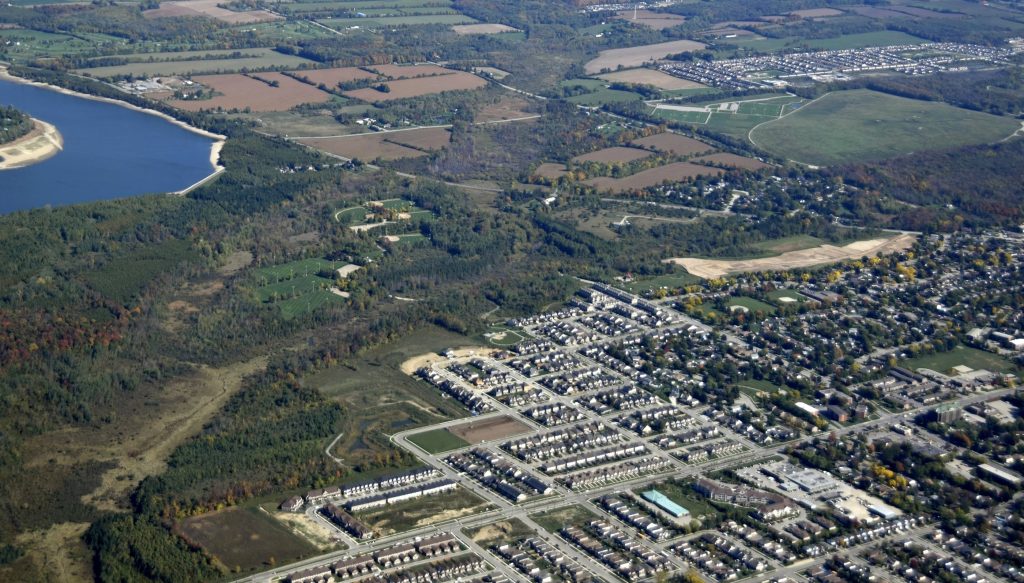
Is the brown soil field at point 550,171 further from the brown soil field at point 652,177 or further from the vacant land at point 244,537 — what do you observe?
the vacant land at point 244,537

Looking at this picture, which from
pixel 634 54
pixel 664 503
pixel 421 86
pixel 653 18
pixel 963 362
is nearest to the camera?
pixel 664 503

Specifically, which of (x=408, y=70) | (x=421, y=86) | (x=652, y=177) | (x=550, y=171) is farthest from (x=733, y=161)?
(x=408, y=70)

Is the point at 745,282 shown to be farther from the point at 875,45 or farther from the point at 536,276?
the point at 875,45

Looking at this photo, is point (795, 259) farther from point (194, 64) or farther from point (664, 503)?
point (194, 64)

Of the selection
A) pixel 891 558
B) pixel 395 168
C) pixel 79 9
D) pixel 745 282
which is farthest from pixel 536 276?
pixel 79 9

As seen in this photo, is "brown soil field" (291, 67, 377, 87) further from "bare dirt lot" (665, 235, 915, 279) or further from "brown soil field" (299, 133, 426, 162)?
"bare dirt lot" (665, 235, 915, 279)

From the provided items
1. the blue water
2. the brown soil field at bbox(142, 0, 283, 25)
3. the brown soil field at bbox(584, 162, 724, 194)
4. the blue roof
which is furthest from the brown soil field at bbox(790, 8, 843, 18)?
the blue roof

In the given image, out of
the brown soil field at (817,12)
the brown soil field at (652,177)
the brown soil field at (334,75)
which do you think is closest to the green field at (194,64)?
the brown soil field at (334,75)
